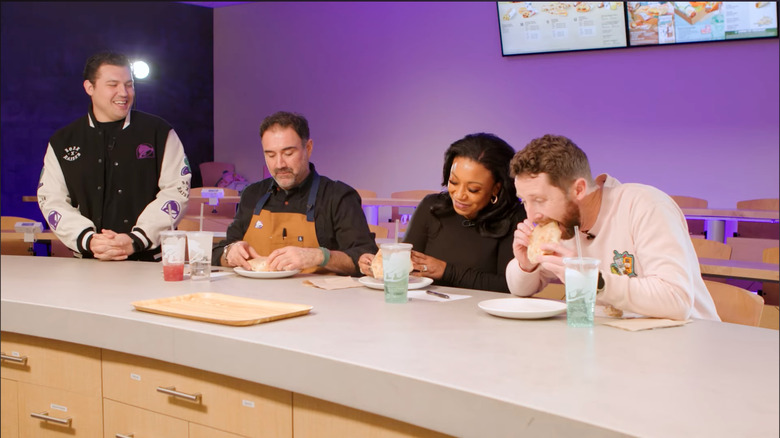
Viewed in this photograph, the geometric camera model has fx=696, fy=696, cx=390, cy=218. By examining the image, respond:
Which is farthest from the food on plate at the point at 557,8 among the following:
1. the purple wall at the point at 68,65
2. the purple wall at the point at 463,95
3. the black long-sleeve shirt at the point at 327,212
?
the black long-sleeve shirt at the point at 327,212

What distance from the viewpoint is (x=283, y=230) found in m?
2.72

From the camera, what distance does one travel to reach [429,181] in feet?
26.7

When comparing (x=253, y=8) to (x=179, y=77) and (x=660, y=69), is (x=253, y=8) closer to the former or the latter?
(x=179, y=77)

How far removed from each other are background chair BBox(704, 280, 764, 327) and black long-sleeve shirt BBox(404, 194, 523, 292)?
2.11 ft

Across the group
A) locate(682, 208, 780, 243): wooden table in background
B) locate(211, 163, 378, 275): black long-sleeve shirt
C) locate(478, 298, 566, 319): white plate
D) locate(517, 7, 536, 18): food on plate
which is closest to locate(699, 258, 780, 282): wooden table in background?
locate(682, 208, 780, 243): wooden table in background

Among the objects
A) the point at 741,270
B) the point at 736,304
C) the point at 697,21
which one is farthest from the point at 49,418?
the point at 697,21

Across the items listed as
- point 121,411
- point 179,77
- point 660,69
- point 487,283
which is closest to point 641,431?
point 121,411

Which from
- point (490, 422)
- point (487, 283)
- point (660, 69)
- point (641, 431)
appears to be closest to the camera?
point (641, 431)

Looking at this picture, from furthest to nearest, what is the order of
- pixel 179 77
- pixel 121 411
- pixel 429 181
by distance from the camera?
pixel 179 77 < pixel 429 181 < pixel 121 411

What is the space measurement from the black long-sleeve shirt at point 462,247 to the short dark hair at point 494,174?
24 mm

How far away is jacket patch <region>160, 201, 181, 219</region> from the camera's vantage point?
271 cm

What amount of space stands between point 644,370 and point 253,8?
891cm

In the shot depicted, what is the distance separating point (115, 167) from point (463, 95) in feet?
18.3

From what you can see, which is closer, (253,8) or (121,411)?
(121,411)
